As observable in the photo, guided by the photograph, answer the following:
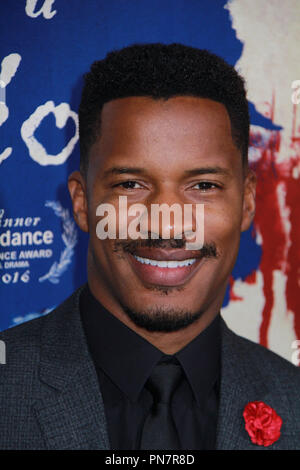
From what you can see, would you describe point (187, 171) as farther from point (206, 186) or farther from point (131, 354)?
point (131, 354)

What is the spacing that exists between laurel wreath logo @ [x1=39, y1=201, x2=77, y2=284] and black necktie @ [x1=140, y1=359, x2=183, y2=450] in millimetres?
766

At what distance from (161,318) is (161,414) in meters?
0.24

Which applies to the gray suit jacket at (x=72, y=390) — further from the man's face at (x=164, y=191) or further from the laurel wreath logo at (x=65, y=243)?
the laurel wreath logo at (x=65, y=243)

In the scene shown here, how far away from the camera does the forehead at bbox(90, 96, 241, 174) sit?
140 centimetres

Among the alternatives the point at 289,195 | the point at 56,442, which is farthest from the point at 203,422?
the point at 289,195

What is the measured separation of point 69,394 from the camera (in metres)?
1.38

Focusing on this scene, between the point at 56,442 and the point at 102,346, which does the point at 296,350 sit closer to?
the point at 102,346

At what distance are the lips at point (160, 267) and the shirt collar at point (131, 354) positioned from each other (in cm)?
16

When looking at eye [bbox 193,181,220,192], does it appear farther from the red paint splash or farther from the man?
the red paint splash

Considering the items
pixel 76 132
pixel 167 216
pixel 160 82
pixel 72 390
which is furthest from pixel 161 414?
pixel 76 132

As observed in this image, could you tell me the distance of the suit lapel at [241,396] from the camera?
1.44m

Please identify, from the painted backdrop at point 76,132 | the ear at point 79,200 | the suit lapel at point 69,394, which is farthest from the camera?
the painted backdrop at point 76,132

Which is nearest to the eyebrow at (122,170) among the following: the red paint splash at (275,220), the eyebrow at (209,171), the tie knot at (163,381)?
the eyebrow at (209,171)

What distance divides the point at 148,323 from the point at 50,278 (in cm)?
74
